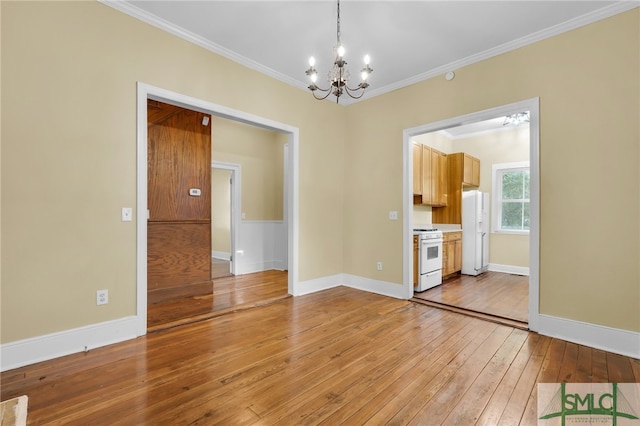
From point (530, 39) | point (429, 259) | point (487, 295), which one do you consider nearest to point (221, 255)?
point (429, 259)

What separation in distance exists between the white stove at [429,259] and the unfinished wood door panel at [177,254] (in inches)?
129

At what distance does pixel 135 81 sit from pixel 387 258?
148 inches

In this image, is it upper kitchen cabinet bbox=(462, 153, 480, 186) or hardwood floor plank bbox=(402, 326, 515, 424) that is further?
upper kitchen cabinet bbox=(462, 153, 480, 186)

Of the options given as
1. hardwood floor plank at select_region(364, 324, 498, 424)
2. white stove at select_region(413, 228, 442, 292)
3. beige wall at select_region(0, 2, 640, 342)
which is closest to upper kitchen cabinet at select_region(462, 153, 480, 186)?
white stove at select_region(413, 228, 442, 292)

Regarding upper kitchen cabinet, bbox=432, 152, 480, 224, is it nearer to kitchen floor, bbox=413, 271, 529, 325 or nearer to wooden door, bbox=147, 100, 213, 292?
kitchen floor, bbox=413, 271, 529, 325

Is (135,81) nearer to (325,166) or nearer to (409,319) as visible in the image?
(325,166)

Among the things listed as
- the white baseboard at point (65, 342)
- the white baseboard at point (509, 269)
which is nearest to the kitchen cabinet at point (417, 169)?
the white baseboard at point (509, 269)

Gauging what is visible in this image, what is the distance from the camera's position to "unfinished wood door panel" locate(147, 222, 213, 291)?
400 centimetres

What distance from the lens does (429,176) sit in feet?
17.9

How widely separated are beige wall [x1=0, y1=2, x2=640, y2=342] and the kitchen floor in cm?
72

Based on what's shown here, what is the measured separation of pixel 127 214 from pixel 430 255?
4.19m

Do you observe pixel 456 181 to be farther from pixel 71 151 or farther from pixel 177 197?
pixel 71 151

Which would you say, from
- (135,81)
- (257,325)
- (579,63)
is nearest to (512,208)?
(579,63)

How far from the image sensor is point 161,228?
161 inches
